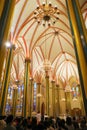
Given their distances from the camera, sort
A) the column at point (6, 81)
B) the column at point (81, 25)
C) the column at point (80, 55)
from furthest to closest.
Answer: the column at point (6, 81)
the column at point (81, 25)
the column at point (80, 55)

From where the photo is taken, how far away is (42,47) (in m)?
17.9

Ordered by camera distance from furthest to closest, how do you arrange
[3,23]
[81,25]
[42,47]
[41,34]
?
[42,47]
[41,34]
[81,25]
[3,23]

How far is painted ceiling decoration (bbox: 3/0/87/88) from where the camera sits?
10.7m

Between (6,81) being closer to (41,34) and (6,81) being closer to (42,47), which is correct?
(41,34)

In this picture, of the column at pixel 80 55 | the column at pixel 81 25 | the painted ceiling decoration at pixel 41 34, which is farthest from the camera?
the painted ceiling decoration at pixel 41 34

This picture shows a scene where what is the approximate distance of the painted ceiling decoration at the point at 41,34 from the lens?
10.7 metres

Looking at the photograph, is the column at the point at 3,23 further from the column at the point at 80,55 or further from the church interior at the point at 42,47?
the column at the point at 80,55

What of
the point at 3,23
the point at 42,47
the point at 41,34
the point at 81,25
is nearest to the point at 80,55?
the point at 81,25

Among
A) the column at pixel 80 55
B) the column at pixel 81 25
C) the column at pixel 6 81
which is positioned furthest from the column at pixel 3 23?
the column at pixel 6 81

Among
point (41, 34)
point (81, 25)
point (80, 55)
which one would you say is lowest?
point (80, 55)

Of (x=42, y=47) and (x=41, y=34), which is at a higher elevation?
(x=41, y=34)

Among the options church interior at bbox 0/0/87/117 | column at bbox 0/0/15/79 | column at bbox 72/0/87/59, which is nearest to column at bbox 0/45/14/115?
church interior at bbox 0/0/87/117

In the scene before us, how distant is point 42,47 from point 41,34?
9.57 ft

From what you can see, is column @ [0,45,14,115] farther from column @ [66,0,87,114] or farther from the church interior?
column @ [66,0,87,114]
